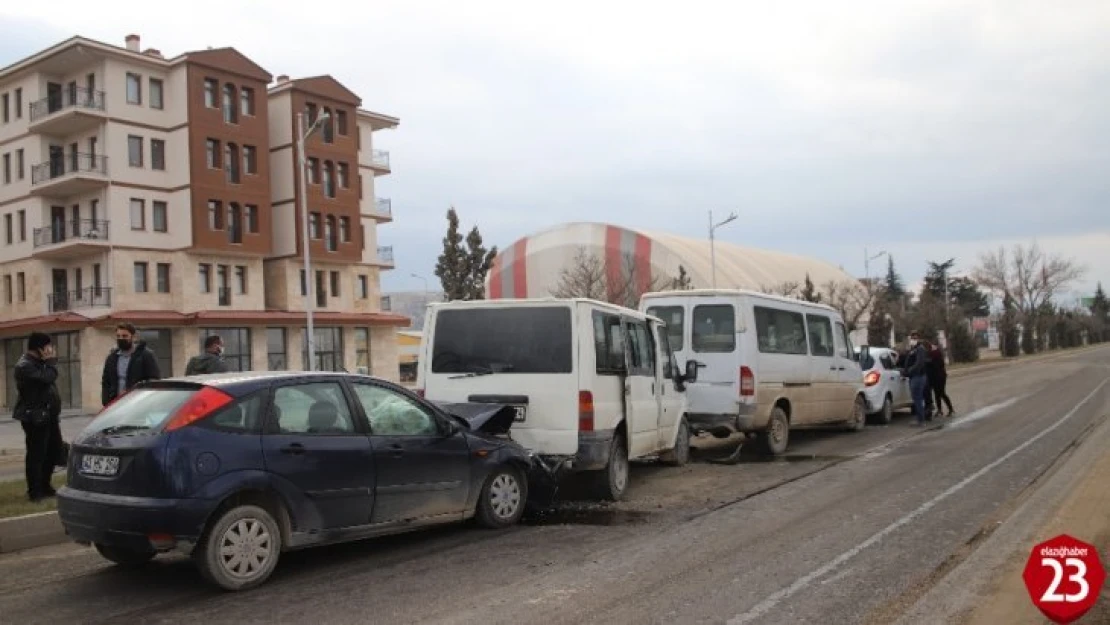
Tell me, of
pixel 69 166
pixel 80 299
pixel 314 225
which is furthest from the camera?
pixel 314 225

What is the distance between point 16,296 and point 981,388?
1832 inches

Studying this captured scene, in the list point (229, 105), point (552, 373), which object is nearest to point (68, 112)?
point (229, 105)

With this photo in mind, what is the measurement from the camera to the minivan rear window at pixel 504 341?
29.6 ft

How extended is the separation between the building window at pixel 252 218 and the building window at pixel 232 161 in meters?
1.65

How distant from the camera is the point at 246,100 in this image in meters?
49.5

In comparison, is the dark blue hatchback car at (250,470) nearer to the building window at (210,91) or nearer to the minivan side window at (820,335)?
the minivan side window at (820,335)

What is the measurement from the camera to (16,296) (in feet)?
159

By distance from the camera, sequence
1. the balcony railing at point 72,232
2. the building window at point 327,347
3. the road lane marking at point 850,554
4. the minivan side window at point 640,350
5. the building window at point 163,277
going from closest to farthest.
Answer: the road lane marking at point 850,554 → the minivan side window at point 640,350 → the balcony railing at point 72,232 → the building window at point 163,277 → the building window at point 327,347

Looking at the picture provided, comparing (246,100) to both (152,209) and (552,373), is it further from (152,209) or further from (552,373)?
(552,373)

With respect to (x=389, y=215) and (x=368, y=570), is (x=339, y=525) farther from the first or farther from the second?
(x=389, y=215)

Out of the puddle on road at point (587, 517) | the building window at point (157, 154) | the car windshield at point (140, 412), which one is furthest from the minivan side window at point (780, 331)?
Answer: the building window at point (157, 154)

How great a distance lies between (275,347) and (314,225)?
7592 millimetres

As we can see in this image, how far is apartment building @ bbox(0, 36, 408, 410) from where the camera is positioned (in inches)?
1748

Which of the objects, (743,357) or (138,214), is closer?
(743,357)
